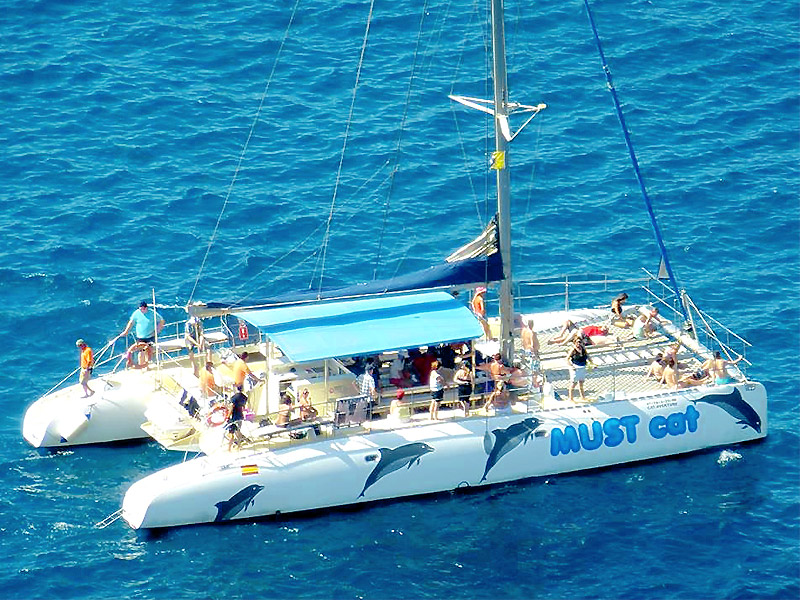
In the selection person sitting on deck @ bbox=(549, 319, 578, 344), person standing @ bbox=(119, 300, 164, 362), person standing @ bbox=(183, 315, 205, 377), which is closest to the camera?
person standing @ bbox=(183, 315, 205, 377)

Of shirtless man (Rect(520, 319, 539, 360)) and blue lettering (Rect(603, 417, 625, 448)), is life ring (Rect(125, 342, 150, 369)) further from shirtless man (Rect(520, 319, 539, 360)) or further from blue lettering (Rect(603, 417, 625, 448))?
blue lettering (Rect(603, 417, 625, 448))

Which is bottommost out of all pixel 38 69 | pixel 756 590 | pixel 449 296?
pixel 756 590

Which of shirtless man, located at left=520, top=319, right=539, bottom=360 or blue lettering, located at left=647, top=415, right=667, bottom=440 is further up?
shirtless man, located at left=520, top=319, right=539, bottom=360

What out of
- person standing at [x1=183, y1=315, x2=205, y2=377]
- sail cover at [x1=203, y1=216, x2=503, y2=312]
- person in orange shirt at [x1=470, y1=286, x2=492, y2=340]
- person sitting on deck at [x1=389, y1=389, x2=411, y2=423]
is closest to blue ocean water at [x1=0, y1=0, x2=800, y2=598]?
person sitting on deck at [x1=389, y1=389, x2=411, y2=423]

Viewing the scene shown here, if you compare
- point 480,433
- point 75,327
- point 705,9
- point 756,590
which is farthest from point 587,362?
point 705,9

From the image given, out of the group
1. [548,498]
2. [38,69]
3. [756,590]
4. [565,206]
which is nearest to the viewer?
[756,590]

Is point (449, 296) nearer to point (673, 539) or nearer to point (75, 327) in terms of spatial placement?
point (673, 539)

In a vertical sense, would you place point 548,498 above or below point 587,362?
below

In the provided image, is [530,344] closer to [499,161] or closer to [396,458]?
[499,161]
